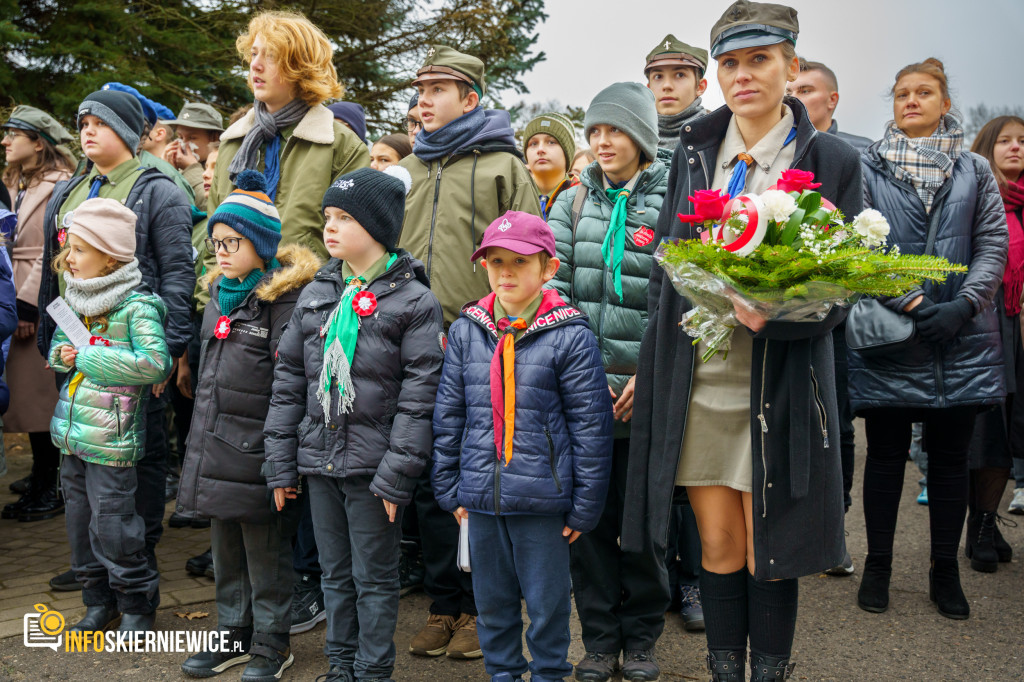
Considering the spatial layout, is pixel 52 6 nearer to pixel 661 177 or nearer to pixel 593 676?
pixel 661 177

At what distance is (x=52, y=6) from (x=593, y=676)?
10760 mm

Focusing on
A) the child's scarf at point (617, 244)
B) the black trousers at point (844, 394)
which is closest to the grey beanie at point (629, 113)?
the child's scarf at point (617, 244)

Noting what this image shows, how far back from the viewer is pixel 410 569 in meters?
4.68

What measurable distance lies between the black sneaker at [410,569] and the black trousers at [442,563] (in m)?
0.64

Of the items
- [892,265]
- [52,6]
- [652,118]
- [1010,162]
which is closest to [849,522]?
[1010,162]

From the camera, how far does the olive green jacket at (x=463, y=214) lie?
4.08 meters

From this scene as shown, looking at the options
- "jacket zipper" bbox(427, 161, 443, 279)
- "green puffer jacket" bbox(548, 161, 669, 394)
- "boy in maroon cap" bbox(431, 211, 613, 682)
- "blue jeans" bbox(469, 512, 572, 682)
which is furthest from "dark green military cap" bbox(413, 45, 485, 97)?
"blue jeans" bbox(469, 512, 572, 682)

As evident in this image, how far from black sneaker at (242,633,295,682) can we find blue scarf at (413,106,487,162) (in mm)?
2345

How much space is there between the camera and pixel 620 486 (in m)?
3.58

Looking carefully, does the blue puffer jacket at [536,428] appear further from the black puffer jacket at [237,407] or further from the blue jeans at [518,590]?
the black puffer jacket at [237,407]

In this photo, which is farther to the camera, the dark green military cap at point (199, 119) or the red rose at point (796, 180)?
the dark green military cap at point (199, 119)

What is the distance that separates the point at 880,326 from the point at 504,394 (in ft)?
6.75

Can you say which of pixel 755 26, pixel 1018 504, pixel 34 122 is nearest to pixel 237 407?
pixel 755 26

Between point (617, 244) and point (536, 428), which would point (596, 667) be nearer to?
point (536, 428)
